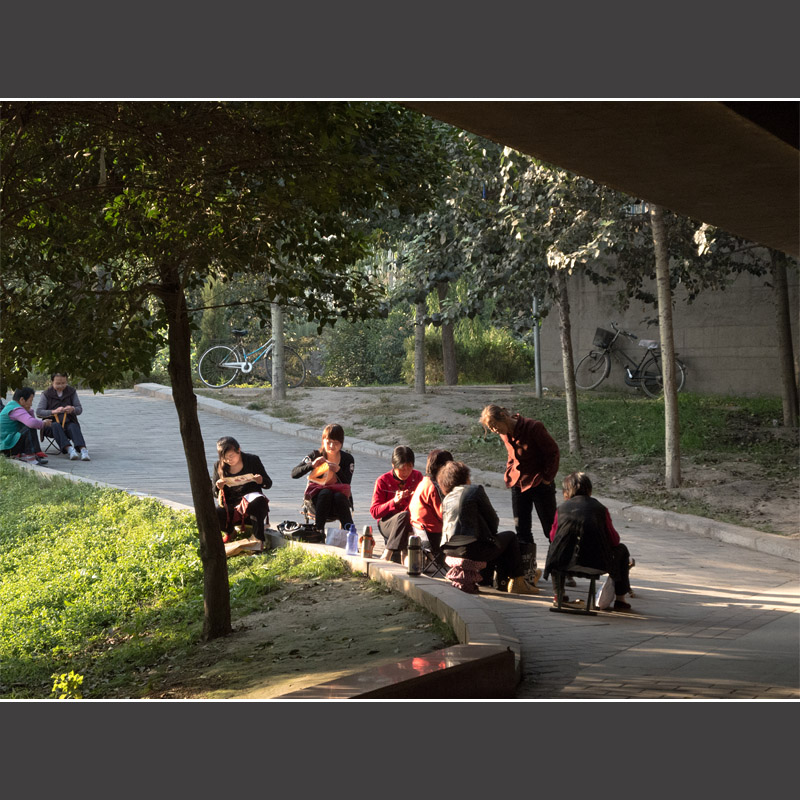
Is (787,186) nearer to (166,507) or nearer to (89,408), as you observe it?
(166,507)

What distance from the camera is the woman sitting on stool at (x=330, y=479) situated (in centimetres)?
966

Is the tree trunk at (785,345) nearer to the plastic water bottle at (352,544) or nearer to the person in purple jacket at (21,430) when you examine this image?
the plastic water bottle at (352,544)

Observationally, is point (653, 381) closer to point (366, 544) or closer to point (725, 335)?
point (725, 335)

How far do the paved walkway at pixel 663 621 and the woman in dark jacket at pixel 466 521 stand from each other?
16.7 inches

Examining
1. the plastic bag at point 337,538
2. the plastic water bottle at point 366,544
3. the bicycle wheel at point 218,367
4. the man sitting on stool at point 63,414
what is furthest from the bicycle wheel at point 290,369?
the plastic water bottle at point 366,544

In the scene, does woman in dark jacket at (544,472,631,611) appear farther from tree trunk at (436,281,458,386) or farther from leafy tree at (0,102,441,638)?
tree trunk at (436,281,458,386)

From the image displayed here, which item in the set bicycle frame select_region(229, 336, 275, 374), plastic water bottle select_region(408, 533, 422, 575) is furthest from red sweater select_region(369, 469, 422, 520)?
bicycle frame select_region(229, 336, 275, 374)

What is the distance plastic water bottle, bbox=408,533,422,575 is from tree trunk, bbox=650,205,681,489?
531 cm

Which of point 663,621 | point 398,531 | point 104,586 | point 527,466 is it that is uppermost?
point 527,466

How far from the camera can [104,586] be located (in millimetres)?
9125

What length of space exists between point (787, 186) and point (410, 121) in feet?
9.70

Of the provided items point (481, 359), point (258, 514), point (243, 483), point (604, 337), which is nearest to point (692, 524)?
point (258, 514)

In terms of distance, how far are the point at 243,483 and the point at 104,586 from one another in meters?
1.61

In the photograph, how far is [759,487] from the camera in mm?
12500
